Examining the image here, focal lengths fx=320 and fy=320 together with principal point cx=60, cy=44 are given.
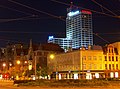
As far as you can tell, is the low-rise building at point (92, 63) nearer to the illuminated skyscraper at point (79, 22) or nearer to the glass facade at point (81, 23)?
the illuminated skyscraper at point (79, 22)

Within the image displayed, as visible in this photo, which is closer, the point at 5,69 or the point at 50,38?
the point at 5,69

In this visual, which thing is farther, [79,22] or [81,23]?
[81,23]

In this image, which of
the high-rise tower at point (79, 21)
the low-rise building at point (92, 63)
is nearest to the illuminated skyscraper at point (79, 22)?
the high-rise tower at point (79, 21)

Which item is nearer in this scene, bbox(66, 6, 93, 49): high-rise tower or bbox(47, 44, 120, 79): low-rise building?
bbox(66, 6, 93, 49): high-rise tower

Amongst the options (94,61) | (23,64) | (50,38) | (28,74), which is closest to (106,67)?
(94,61)

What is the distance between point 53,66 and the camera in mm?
121812

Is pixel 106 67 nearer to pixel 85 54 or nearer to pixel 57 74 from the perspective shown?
pixel 85 54

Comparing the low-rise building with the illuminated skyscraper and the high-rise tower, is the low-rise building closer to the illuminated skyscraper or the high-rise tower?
the illuminated skyscraper

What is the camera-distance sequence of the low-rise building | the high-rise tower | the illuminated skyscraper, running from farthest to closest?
the low-rise building, the illuminated skyscraper, the high-rise tower

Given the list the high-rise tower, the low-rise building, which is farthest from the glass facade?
the low-rise building

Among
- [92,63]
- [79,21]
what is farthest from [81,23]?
[92,63]

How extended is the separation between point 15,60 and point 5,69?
1219cm

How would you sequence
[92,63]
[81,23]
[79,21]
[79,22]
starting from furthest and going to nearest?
[92,63], [81,23], [79,21], [79,22]

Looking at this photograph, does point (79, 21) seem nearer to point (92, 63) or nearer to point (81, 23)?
point (81, 23)
